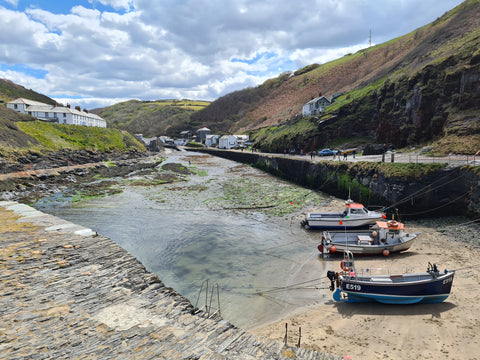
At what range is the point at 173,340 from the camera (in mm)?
9297

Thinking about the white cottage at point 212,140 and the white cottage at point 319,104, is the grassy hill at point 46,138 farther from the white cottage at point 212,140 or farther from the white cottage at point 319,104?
the white cottage at point 319,104

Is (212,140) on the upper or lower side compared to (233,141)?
upper

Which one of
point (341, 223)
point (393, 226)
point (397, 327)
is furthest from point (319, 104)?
point (397, 327)

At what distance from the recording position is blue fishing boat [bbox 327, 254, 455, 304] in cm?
1367

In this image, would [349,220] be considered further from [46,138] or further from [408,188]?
[46,138]

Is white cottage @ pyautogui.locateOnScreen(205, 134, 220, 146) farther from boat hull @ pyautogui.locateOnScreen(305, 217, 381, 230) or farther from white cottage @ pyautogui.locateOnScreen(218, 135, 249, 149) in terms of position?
boat hull @ pyautogui.locateOnScreen(305, 217, 381, 230)

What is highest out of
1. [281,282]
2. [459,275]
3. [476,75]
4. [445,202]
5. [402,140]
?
[476,75]

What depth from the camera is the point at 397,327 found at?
1249 cm

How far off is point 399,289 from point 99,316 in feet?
47.9

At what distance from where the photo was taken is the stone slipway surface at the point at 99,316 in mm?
8695

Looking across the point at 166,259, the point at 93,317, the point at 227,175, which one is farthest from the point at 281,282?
the point at 227,175

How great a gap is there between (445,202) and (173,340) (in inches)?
1070

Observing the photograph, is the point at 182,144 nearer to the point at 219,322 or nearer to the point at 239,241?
the point at 239,241

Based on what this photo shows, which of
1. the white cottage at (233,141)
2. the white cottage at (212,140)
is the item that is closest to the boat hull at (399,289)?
the white cottage at (233,141)
